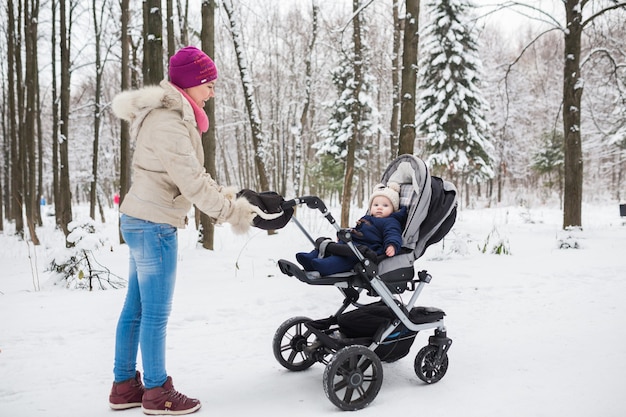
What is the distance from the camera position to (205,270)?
25.6 feet

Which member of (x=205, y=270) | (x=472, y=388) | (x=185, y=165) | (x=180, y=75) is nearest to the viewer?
(x=185, y=165)

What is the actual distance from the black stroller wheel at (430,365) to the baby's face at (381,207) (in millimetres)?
1130

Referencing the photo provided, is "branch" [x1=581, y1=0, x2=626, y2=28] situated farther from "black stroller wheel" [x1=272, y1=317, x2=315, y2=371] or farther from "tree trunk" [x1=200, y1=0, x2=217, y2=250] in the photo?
"black stroller wheel" [x1=272, y1=317, x2=315, y2=371]

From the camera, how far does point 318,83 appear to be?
2748cm

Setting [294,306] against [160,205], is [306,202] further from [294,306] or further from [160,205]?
[294,306]

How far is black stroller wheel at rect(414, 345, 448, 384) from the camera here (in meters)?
3.58

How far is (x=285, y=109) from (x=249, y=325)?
23293 millimetres

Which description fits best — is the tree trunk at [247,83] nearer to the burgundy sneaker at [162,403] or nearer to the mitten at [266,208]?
the mitten at [266,208]

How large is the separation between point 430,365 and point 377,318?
0.54 meters

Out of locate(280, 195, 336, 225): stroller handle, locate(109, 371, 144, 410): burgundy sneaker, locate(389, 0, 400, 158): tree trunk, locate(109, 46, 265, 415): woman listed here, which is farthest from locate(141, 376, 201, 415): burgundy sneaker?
locate(389, 0, 400, 158): tree trunk

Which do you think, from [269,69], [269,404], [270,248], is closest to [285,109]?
[269,69]

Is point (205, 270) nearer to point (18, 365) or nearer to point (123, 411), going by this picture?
point (18, 365)

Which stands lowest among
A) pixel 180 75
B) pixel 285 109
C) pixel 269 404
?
pixel 269 404

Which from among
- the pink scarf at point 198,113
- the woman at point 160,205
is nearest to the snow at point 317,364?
the woman at point 160,205
